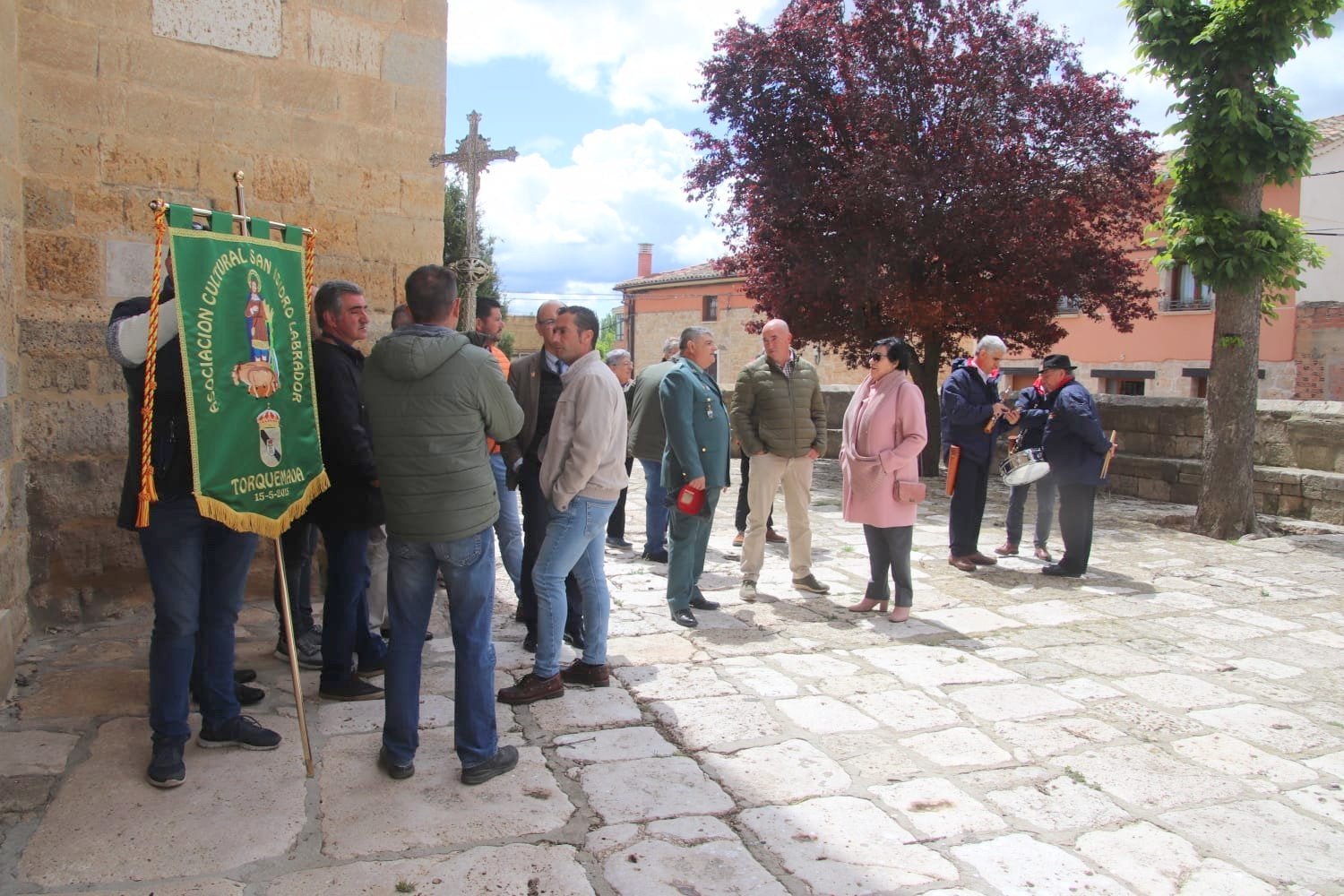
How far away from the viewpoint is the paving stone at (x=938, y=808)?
318 centimetres

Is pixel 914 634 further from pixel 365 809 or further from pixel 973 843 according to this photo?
pixel 365 809

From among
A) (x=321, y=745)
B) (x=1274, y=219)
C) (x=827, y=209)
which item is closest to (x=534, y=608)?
(x=321, y=745)

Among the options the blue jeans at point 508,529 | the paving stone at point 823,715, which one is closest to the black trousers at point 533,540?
the blue jeans at point 508,529

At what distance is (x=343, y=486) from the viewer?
4.09 metres

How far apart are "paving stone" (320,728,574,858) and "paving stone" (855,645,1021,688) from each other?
6.44 feet

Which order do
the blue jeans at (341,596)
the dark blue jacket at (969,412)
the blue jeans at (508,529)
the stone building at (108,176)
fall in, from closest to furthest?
the blue jeans at (341,596) < the stone building at (108,176) < the blue jeans at (508,529) < the dark blue jacket at (969,412)

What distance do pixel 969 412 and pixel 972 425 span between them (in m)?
0.10

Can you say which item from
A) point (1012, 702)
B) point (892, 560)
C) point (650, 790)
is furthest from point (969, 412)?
point (650, 790)

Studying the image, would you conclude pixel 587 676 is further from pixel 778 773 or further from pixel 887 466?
pixel 887 466

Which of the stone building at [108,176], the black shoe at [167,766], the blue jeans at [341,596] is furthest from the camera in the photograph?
the stone building at [108,176]

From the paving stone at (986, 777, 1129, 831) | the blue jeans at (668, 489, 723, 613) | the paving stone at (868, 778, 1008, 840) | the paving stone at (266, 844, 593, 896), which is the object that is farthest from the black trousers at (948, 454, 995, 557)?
the paving stone at (266, 844, 593, 896)

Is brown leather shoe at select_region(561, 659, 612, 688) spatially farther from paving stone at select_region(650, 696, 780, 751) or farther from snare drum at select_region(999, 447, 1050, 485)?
snare drum at select_region(999, 447, 1050, 485)

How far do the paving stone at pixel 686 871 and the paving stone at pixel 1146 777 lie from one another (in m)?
1.43

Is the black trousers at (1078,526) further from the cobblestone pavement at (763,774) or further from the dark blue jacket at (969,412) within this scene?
the cobblestone pavement at (763,774)
